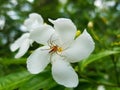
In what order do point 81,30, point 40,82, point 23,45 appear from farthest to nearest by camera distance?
point 81,30, point 23,45, point 40,82

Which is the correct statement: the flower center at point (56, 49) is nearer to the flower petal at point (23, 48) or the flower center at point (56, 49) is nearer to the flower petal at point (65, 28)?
the flower petal at point (65, 28)

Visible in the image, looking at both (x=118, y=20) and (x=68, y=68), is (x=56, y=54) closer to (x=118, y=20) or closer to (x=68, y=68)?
(x=68, y=68)

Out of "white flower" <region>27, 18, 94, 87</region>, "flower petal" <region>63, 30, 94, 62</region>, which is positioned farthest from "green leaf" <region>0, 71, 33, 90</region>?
"flower petal" <region>63, 30, 94, 62</region>

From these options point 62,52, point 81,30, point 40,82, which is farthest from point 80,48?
point 81,30

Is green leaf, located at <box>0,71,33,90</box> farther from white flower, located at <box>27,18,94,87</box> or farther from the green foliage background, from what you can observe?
white flower, located at <box>27,18,94,87</box>

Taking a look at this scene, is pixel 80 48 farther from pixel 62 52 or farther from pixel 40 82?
pixel 40 82
